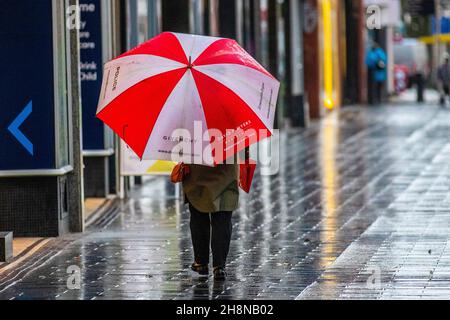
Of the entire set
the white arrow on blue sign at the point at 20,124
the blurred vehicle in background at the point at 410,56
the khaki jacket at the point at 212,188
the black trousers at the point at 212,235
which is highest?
the blurred vehicle in background at the point at 410,56

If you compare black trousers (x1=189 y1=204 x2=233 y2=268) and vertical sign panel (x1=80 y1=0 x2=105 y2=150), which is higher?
vertical sign panel (x1=80 y1=0 x2=105 y2=150)

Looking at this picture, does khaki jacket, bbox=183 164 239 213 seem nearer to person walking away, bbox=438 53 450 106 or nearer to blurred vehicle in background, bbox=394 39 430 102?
person walking away, bbox=438 53 450 106

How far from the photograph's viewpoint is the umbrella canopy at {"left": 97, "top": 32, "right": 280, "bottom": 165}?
11023 mm

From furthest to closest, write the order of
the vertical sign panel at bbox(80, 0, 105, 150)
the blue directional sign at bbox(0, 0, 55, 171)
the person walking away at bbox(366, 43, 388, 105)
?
the person walking away at bbox(366, 43, 388, 105), the vertical sign panel at bbox(80, 0, 105, 150), the blue directional sign at bbox(0, 0, 55, 171)

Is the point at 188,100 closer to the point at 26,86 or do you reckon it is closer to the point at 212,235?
the point at 212,235

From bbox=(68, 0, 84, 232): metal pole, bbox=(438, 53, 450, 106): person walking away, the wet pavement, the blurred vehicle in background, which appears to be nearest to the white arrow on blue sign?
bbox=(68, 0, 84, 232): metal pole

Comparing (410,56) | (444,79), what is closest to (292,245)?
(444,79)

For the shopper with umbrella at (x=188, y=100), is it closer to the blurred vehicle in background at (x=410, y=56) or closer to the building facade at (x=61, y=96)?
the building facade at (x=61, y=96)

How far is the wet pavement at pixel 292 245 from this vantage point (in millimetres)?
11070

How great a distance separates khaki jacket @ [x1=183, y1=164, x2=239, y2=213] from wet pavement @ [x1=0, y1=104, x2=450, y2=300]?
584 mm

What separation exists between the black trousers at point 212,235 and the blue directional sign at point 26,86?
3.15m

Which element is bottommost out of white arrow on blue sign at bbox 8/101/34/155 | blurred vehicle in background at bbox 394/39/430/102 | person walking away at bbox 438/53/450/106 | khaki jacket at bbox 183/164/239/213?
khaki jacket at bbox 183/164/239/213

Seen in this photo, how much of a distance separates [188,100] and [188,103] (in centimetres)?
2

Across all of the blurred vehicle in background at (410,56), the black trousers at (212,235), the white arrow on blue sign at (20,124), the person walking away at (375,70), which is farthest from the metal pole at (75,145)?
the blurred vehicle in background at (410,56)
